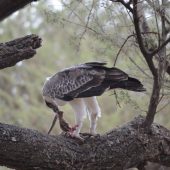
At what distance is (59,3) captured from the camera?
3.12 metres

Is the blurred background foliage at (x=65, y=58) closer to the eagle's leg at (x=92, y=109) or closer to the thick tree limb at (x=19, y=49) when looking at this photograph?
the eagle's leg at (x=92, y=109)

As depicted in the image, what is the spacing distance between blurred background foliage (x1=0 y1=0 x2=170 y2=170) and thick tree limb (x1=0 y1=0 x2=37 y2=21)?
67cm

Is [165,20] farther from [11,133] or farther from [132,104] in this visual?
[11,133]

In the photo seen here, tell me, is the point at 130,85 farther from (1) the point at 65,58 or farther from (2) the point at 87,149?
(1) the point at 65,58

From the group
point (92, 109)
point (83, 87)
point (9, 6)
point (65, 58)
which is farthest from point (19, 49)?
point (65, 58)

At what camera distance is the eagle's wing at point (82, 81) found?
279 cm

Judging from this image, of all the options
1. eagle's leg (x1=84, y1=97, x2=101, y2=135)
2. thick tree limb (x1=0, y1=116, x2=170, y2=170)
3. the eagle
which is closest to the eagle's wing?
the eagle

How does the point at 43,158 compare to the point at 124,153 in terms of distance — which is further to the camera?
the point at 124,153

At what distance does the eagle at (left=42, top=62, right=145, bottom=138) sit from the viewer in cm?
278

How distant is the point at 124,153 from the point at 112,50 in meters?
0.68

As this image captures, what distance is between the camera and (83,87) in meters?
2.86

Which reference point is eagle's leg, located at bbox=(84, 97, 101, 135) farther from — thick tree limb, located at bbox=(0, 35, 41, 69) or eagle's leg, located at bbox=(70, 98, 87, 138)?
thick tree limb, located at bbox=(0, 35, 41, 69)

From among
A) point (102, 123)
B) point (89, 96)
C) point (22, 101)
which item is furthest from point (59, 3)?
point (22, 101)

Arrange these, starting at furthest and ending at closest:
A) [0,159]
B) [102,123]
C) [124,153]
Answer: [102,123] < [124,153] < [0,159]
